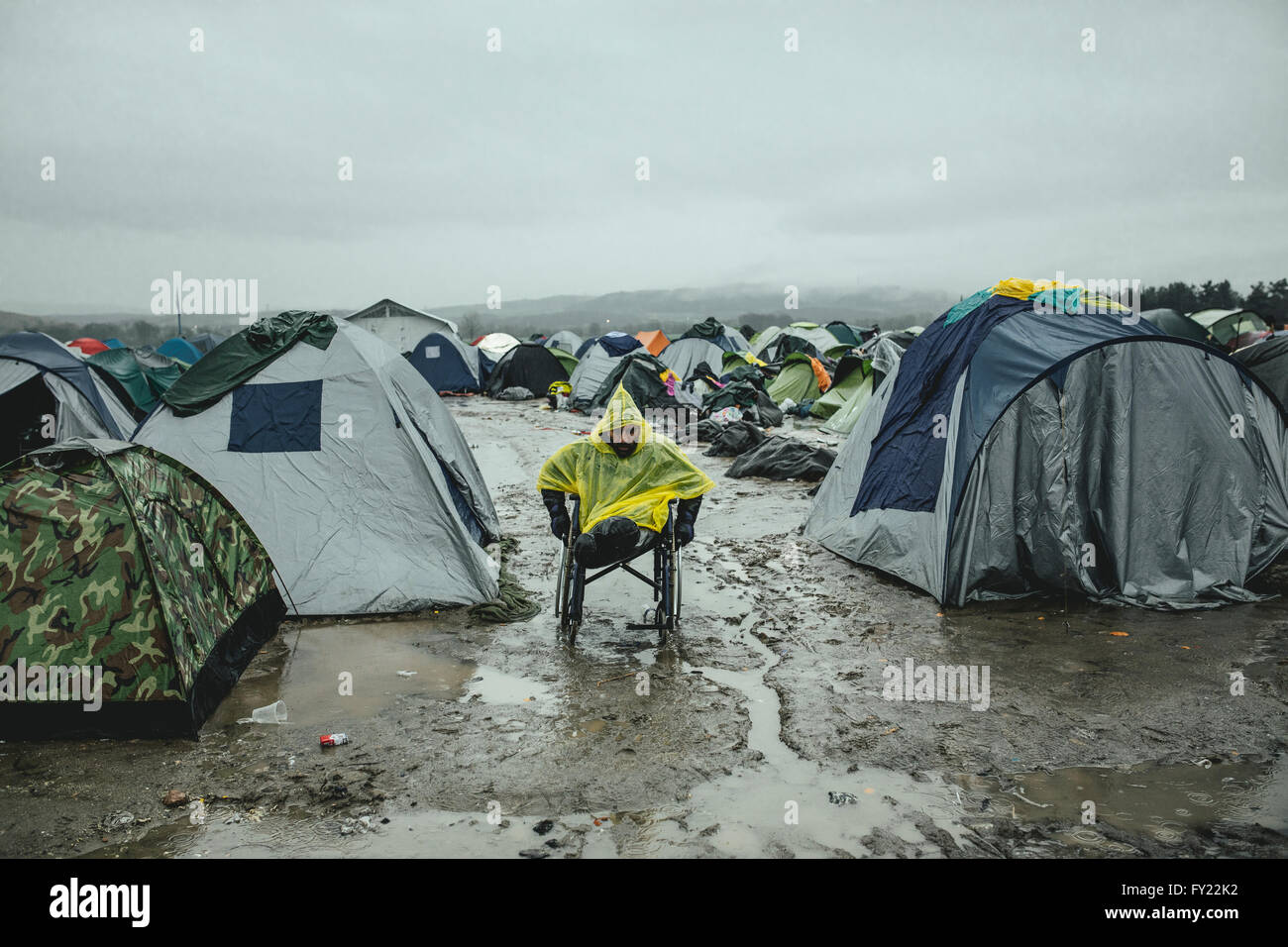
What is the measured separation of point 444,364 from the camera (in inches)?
1067

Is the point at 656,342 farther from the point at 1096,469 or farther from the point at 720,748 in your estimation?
the point at 720,748

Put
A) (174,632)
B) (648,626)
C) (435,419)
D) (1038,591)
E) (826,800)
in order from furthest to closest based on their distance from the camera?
(435,419), (1038,591), (648,626), (174,632), (826,800)

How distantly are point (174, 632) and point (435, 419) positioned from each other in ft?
12.4

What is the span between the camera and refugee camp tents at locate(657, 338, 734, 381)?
24.8 m

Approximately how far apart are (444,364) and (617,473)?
22014 millimetres

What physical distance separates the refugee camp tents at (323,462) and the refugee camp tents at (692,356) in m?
17.8

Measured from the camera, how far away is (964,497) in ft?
21.9

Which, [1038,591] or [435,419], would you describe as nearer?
[1038,591]

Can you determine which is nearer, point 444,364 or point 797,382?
point 797,382

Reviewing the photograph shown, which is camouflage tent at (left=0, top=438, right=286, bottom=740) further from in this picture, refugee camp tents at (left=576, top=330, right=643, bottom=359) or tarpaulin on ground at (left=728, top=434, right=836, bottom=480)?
refugee camp tents at (left=576, top=330, right=643, bottom=359)

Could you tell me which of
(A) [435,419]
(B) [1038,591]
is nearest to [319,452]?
(A) [435,419]

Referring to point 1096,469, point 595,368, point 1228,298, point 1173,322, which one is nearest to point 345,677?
point 1096,469

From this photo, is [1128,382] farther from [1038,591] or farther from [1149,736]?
[1149,736]
